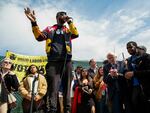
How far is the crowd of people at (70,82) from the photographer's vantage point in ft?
17.4

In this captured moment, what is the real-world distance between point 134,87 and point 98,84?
2.61 metres

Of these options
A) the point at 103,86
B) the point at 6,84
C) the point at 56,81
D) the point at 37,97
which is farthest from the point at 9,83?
the point at 56,81

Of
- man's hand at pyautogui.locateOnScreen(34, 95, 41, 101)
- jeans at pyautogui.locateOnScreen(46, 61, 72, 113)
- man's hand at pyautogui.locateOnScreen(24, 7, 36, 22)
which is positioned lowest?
man's hand at pyautogui.locateOnScreen(34, 95, 41, 101)

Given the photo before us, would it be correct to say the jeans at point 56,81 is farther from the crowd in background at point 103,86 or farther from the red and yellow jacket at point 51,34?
the red and yellow jacket at point 51,34

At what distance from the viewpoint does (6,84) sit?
762 cm

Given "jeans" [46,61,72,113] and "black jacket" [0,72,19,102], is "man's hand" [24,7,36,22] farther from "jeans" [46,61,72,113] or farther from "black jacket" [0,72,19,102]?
"black jacket" [0,72,19,102]

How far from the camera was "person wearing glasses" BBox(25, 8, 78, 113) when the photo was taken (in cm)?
518

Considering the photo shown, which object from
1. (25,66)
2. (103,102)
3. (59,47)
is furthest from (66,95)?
(25,66)

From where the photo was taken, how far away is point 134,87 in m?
6.01

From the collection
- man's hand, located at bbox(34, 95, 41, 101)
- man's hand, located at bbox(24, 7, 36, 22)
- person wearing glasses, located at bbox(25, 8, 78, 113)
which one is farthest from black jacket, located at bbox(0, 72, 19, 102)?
man's hand, located at bbox(24, 7, 36, 22)

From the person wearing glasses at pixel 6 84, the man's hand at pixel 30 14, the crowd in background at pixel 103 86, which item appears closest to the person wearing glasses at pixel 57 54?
the man's hand at pixel 30 14

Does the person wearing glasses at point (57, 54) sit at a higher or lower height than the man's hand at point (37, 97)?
higher

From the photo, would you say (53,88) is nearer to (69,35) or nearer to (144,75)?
(69,35)

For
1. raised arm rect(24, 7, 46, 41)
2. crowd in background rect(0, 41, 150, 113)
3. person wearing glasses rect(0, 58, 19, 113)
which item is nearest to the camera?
raised arm rect(24, 7, 46, 41)
